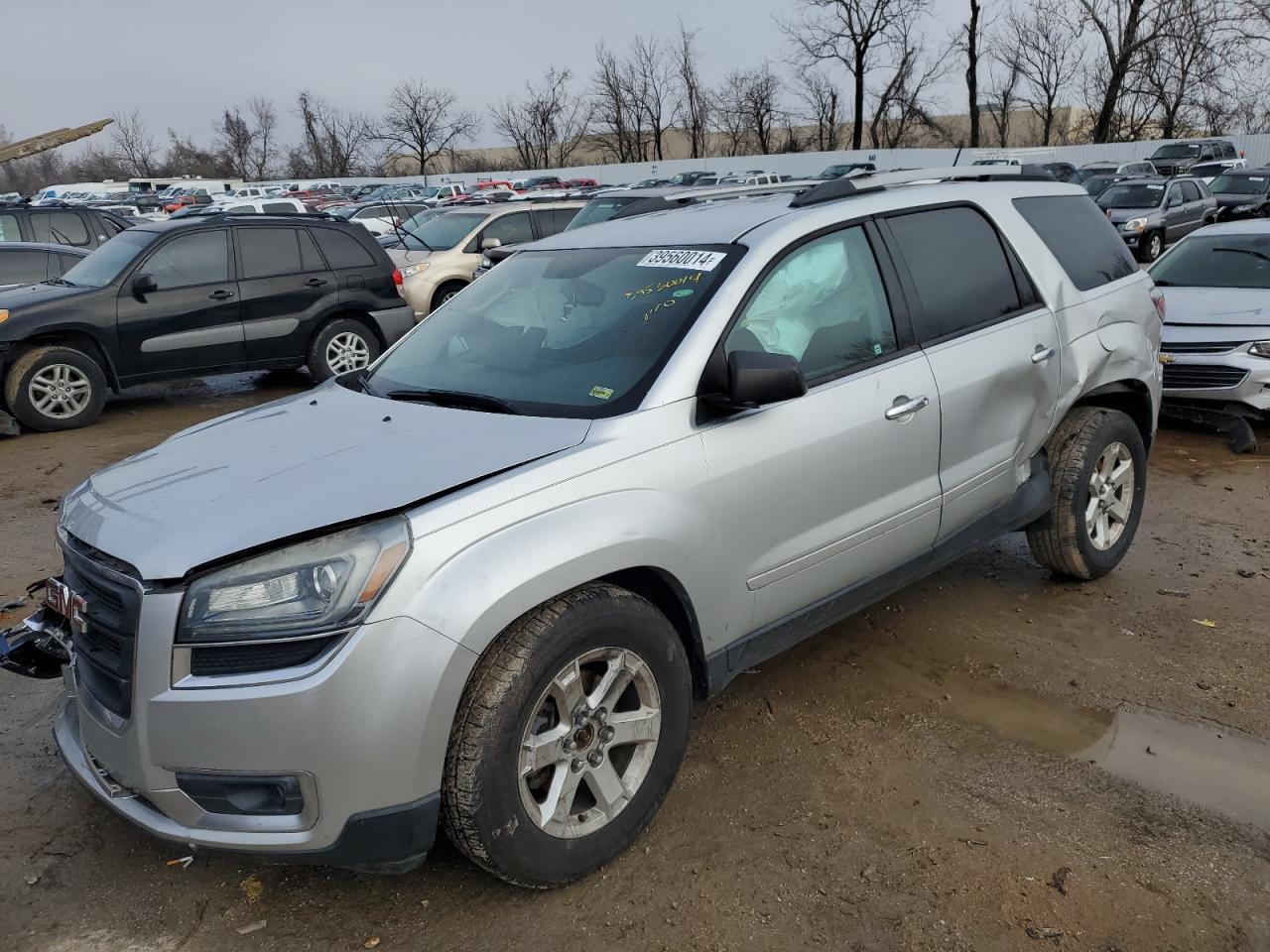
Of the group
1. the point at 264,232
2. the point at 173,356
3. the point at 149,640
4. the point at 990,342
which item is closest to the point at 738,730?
the point at 990,342

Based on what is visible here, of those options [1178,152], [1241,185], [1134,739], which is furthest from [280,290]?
[1178,152]

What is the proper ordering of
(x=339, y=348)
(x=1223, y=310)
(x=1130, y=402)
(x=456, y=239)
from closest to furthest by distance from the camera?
(x=1130, y=402), (x=1223, y=310), (x=339, y=348), (x=456, y=239)

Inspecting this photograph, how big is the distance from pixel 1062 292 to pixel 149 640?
3.75m

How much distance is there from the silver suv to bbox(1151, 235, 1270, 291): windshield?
5.10 metres

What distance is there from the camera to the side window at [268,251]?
31.1ft

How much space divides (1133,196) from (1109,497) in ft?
59.9

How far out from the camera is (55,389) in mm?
8531

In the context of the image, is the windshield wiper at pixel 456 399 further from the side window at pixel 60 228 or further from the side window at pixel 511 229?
the side window at pixel 60 228

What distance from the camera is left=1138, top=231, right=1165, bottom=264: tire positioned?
18.8m

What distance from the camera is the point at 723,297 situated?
312 centimetres

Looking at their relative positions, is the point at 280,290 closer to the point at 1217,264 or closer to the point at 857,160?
the point at 1217,264

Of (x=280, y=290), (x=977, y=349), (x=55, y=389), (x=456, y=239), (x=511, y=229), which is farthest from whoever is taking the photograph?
(x=511, y=229)

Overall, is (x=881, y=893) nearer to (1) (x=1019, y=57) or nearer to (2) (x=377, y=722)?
(2) (x=377, y=722)

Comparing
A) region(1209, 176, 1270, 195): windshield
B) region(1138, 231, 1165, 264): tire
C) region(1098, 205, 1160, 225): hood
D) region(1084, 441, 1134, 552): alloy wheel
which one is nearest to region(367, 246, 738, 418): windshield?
region(1084, 441, 1134, 552): alloy wheel
